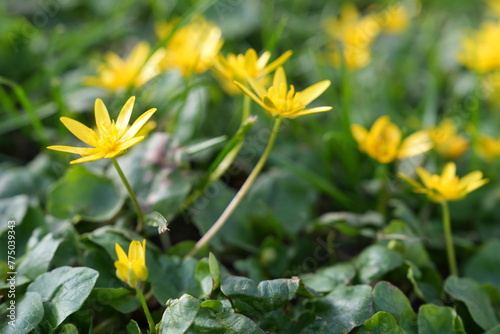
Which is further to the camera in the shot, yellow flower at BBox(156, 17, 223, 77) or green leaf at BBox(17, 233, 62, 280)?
yellow flower at BBox(156, 17, 223, 77)

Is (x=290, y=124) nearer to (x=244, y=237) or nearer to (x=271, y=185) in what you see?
(x=271, y=185)

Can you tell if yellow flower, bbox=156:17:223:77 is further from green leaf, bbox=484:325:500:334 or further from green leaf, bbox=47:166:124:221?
green leaf, bbox=484:325:500:334

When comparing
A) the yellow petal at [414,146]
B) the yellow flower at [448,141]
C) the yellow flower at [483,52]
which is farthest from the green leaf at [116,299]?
the yellow flower at [483,52]

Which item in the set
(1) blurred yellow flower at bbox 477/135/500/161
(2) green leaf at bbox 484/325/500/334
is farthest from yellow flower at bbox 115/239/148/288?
(1) blurred yellow flower at bbox 477/135/500/161

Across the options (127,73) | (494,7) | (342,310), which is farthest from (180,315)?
(494,7)

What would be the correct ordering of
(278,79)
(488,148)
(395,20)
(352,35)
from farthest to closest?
1. (395,20)
2. (352,35)
3. (488,148)
4. (278,79)

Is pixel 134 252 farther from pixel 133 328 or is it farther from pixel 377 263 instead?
pixel 377 263

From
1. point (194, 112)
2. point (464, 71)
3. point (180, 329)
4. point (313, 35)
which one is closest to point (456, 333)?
point (180, 329)
